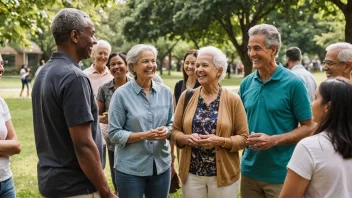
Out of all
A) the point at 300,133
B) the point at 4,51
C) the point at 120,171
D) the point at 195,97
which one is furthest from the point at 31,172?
the point at 4,51

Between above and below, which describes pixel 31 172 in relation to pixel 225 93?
below

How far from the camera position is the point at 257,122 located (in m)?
4.11

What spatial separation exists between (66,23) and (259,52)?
78.9 inches

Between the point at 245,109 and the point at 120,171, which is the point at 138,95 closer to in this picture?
the point at 120,171

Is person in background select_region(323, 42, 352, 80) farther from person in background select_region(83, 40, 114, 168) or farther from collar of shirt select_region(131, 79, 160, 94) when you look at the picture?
person in background select_region(83, 40, 114, 168)

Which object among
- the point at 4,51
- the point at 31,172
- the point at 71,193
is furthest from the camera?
the point at 4,51

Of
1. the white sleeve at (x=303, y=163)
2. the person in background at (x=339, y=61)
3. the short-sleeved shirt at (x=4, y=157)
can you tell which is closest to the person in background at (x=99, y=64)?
the short-sleeved shirt at (x=4, y=157)

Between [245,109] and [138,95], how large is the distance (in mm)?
1121

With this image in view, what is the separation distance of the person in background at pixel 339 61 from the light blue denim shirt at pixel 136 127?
2.10 meters

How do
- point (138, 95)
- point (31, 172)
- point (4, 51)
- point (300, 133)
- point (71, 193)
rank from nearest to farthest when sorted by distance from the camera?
point (71, 193) → point (300, 133) → point (138, 95) → point (31, 172) → point (4, 51)

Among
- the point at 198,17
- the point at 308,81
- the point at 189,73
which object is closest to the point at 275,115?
the point at 189,73

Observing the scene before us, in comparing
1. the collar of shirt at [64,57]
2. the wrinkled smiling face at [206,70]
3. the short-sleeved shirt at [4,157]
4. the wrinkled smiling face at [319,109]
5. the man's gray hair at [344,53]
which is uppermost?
the man's gray hair at [344,53]

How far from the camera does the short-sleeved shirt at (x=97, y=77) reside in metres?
5.93

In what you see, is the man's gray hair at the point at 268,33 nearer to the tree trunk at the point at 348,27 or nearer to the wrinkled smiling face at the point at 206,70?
the wrinkled smiling face at the point at 206,70
